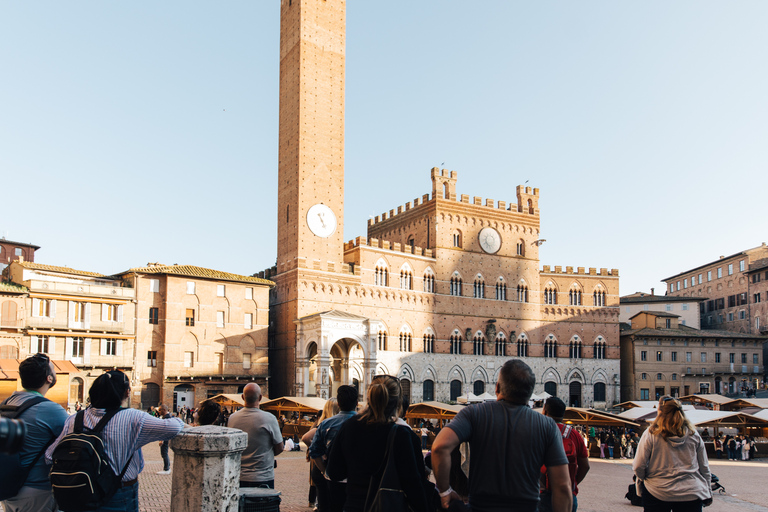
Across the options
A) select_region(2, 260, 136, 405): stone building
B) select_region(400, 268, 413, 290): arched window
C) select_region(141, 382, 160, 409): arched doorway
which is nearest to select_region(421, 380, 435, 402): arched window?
select_region(400, 268, 413, 290): arched window

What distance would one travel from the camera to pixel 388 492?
177 inches

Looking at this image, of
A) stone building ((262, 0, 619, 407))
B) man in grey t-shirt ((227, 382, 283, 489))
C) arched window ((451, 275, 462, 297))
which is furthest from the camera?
arched window ((451, 275, 462, 297))

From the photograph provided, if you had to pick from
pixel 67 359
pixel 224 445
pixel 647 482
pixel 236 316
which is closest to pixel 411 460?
pixel 224 445

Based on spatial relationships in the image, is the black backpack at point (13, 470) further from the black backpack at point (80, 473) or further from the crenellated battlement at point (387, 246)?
the crenellated battlement at point (387, 246)

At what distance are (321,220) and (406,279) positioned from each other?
7.41 meters

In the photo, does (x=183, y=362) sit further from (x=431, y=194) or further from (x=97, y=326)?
(x=431, y=194)

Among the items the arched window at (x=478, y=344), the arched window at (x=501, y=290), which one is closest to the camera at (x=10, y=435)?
the arched window at (x=478, y=344)

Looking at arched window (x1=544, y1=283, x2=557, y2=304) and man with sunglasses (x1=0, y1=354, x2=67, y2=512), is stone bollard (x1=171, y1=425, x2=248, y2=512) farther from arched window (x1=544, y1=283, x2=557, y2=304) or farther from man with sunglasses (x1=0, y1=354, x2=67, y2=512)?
arched window (x1=544, y1=283, x2=557, y2=304)

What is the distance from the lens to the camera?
2816 millimetres

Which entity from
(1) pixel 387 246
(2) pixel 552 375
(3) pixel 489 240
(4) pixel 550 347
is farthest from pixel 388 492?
(4) pixel 550 347

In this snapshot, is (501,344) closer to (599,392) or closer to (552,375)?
(552,375)

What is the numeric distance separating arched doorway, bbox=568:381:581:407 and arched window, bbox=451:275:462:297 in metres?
11.7

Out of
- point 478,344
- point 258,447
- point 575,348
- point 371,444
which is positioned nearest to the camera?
point 371,444

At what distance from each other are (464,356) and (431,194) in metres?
11.5
